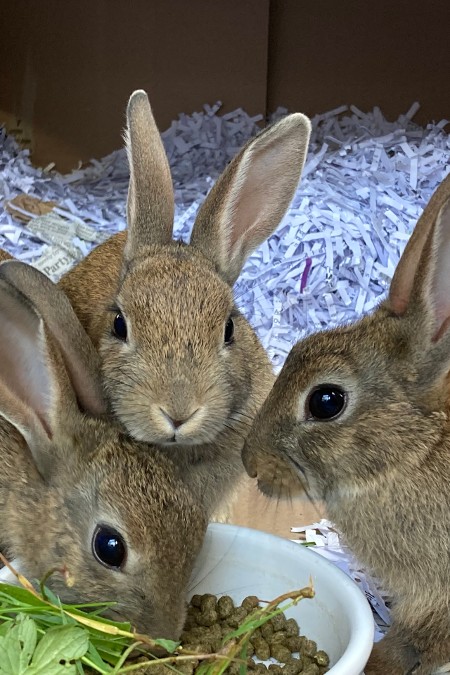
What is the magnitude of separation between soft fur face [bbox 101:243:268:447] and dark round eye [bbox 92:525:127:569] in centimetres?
20

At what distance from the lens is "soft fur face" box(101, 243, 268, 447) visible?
5.94 feet

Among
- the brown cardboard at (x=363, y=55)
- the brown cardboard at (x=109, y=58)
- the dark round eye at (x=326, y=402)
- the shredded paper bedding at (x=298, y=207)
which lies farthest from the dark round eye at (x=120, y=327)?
the brown cardboard at (x=363, y=55)

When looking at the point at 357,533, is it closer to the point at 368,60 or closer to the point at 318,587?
the point at 318,587

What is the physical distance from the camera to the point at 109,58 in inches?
181

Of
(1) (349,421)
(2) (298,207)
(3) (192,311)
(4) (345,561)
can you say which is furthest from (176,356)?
(2) (298,207)

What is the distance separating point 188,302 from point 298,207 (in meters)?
2.15

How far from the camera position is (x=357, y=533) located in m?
1.96

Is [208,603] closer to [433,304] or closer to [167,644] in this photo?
[167,644]

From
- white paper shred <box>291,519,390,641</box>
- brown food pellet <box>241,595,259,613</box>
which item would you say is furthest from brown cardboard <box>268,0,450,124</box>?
brown food pellet <box>241,595,259,613</box>

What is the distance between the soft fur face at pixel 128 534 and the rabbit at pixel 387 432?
0.87ft

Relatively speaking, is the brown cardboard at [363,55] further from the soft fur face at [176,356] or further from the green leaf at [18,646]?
the green leaf at [18,646]

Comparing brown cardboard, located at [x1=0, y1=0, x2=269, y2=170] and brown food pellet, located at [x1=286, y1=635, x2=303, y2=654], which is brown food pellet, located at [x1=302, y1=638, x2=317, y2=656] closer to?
brown food pellet, located at [x1=286, y1=635, x2=303, y2=654]

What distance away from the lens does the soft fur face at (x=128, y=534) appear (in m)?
1.69

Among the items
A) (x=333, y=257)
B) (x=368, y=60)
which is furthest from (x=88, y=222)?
(x=368, y=60)
